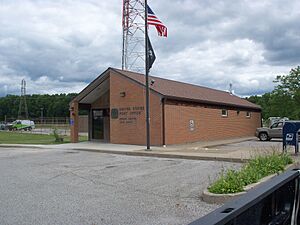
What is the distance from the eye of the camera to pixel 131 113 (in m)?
24.5

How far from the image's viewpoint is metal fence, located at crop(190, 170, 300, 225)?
2.37 meters


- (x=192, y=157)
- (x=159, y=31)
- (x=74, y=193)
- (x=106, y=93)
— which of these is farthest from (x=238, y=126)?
(x=74, y=193)

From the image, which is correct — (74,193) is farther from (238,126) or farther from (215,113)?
(238,126)

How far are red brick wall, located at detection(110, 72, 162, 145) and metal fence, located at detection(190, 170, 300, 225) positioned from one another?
18589mm

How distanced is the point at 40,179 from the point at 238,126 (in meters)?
24.8

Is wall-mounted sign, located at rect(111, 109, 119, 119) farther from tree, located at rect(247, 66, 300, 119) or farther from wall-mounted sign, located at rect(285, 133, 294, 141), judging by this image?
tree, located at rect(247, 66, 300, 119)

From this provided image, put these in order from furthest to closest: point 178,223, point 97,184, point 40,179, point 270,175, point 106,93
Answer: point 106,93
point 40,179
point 97,184
point 270,175
point 178,223

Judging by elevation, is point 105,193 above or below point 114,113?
below

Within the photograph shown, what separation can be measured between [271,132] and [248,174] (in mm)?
21743

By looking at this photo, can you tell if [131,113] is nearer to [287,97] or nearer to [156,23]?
[156,23]

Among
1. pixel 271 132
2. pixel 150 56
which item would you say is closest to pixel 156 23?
pixel 150 56

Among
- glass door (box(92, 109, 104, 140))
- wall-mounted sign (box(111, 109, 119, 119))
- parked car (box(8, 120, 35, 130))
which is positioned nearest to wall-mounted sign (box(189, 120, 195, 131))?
wall-mounted sign (box(111, 109, 119, 119))

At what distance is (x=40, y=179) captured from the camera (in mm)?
11242

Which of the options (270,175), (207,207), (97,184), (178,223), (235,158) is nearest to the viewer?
(178,223)
